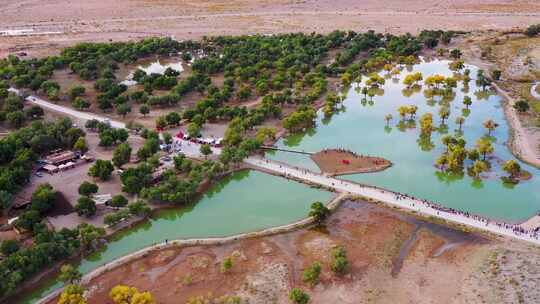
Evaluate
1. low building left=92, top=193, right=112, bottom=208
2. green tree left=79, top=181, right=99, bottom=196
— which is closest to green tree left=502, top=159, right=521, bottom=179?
low building left=92, top=193, right=112, bottom=208

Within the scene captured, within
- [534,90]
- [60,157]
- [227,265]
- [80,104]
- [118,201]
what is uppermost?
[534,90]

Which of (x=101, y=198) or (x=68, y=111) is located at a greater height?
(x=68, y=111)

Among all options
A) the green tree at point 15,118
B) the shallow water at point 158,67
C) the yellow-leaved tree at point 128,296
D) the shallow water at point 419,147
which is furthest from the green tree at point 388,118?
the green tree at point 15,118

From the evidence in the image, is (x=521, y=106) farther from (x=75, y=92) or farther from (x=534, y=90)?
(x=75, y=92)

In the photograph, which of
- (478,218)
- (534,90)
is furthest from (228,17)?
(478,218)

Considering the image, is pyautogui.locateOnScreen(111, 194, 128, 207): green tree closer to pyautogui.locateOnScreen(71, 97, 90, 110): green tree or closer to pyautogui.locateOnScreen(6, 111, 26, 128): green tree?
pyautogui.locateOnScreen(6, 111, 26, 128): green tree

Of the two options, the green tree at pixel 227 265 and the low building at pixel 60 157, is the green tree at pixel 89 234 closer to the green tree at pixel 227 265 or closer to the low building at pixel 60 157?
the green tree at pixel 227 265
